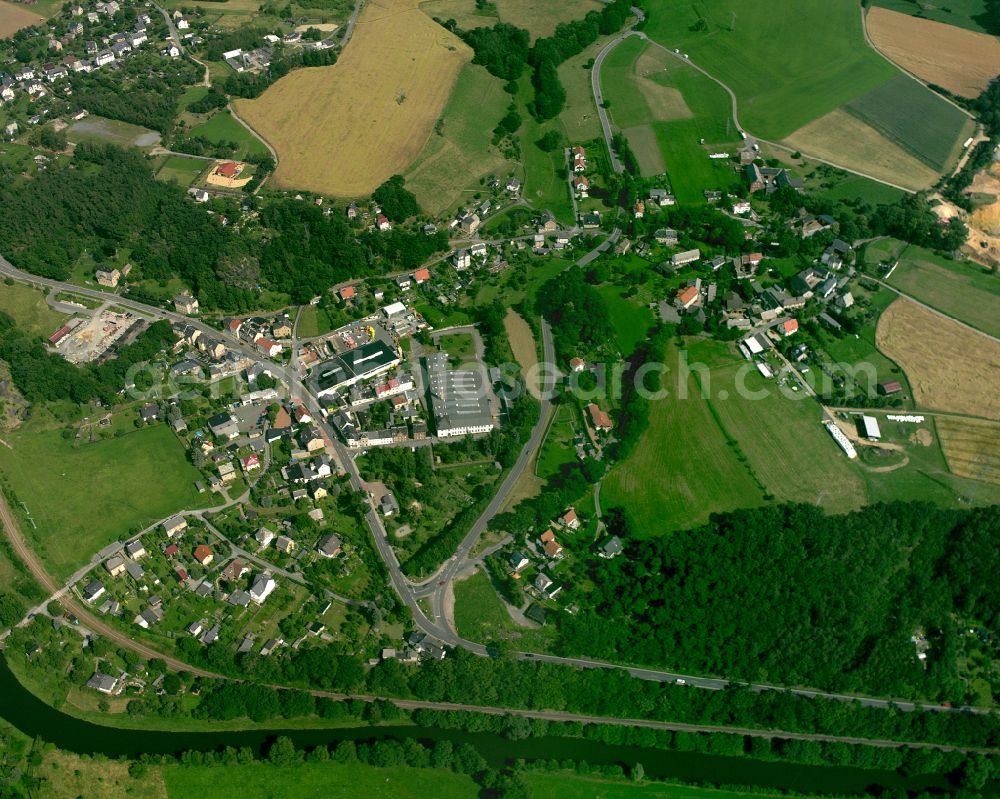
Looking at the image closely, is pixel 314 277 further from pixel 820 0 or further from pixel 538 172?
pixel 820 0

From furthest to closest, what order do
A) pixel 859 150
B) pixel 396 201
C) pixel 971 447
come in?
pixel 859 150 → pixel 396 201 → pixel 971 447

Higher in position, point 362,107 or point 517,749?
point 362,107

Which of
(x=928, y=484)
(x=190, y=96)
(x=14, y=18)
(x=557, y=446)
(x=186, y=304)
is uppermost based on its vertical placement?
(x=14, y=18)

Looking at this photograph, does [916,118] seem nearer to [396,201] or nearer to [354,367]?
[396,201]

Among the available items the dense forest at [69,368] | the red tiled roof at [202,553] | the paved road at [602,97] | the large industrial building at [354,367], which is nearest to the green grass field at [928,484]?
the large industrial building at [354,367]

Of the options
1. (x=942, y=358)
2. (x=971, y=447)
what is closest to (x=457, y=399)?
(x=971, y=447)

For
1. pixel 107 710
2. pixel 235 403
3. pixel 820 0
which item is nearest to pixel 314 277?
pixel 235 403

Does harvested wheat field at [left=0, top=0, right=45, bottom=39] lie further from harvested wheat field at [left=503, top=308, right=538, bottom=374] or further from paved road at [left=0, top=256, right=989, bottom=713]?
harvested wheat field at [left=503, top=308, right=538, bottom=374]
